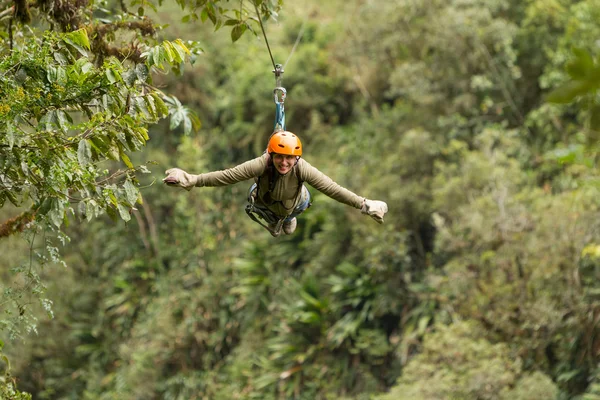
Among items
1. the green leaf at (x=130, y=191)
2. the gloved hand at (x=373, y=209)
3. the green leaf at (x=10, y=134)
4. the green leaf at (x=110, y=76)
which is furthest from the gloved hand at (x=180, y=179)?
the gloved hand at (x=373, y=209)

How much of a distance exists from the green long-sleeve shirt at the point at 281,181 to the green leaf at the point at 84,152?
75 centimetres

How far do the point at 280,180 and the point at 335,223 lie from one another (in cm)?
923

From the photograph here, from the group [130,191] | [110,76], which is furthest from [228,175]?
[110,76]

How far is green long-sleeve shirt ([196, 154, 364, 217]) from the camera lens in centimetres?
466

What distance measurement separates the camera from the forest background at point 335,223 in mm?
5180

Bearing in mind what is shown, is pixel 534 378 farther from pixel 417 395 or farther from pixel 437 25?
pixel 437 25

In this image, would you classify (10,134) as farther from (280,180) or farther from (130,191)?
(280,180)

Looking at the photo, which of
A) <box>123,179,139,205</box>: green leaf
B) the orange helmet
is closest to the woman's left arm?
the orange helmet

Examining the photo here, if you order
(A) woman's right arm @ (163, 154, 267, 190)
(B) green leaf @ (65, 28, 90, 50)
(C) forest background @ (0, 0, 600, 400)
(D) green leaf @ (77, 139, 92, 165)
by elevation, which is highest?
(B) green leaf @ (65, 28, 90, 50)

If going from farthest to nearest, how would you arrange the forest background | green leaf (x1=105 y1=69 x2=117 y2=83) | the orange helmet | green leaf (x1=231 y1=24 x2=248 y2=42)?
green leaf (x1=231 y1=24 x2=248 y2=42) → the forest background → the orange helmet → green leaf (x1=105 y1=69 x2=117 y2=83)

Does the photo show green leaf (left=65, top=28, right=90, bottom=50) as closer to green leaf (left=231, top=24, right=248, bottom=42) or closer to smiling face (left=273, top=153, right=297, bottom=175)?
smiling face (left=273, top=153, right=297, bottom=175)

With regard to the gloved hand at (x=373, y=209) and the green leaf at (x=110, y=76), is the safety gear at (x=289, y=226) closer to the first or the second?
the gloved hand at (x=373, y=209)

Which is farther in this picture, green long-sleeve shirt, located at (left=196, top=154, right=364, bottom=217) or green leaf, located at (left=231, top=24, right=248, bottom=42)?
green leaf, located at (left=231, top=24, right=248, bottom=42)

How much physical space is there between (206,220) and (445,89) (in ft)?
20.3
